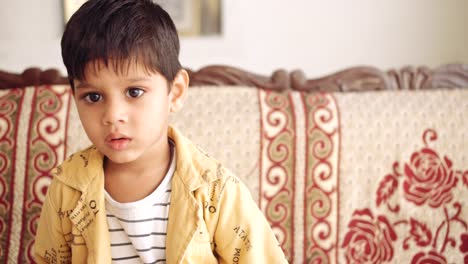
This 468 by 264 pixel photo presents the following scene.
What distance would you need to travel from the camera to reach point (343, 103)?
4.81 feet

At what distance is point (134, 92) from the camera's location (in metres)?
0.92

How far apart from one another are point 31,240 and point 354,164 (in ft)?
3.16

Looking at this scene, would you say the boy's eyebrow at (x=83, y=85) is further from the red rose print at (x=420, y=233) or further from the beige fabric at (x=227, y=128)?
the red rose print at (x=420, y=233)

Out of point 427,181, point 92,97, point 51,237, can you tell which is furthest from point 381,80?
point 51,237

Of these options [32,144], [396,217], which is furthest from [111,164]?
[396,217]

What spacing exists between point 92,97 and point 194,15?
0.93 metres

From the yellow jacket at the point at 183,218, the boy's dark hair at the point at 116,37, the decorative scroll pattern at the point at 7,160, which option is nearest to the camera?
the boy's dark hair at the point at 116,37

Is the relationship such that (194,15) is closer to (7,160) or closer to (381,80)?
(381,80)

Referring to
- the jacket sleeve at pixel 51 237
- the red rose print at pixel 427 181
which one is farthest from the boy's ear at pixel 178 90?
the red rose print at pixel 427 181

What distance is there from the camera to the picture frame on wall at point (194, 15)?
174cm

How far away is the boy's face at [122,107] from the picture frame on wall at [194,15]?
2.82 ft

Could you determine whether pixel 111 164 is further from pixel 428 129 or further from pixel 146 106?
pixel 428 129

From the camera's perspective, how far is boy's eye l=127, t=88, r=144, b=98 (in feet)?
3.00

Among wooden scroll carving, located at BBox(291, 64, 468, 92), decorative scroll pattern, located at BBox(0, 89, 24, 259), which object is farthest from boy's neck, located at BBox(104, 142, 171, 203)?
wooden scroll carving, located at BBox(291, 64, 468, 92)
